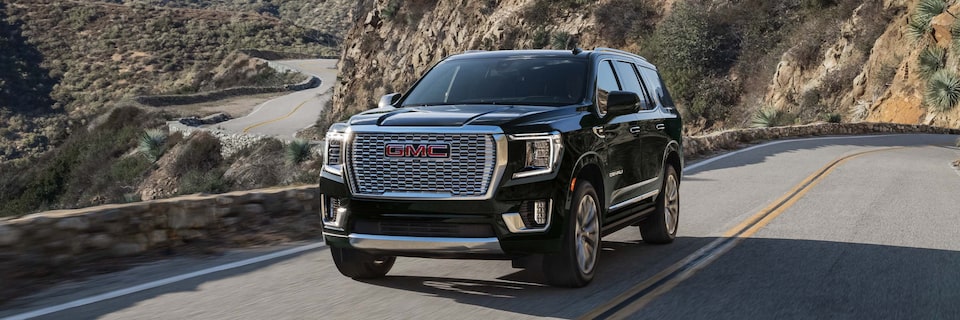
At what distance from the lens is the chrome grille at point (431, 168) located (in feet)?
20.9

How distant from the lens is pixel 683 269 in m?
7.89

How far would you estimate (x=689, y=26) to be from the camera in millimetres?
50312

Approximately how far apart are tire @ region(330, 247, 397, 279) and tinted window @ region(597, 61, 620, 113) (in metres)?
2.06

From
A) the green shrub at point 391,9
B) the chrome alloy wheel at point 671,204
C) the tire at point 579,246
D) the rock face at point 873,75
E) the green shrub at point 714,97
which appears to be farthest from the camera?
the green shrub at point 391,9

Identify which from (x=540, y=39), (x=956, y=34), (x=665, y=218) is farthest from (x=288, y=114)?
(x=665, y=218)

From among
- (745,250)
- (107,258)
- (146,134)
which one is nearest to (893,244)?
(745,250)

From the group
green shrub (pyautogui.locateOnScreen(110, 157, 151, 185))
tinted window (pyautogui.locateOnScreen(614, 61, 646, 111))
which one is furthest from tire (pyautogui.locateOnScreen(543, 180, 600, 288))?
green shrub (pyautogui.locateOnScreen(110, 157, 151, 185))

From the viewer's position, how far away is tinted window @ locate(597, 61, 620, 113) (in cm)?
778

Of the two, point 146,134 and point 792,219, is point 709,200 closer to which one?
point 792,219

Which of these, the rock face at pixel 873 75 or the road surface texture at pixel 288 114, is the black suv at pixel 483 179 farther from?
the rock face at pixel 873 75

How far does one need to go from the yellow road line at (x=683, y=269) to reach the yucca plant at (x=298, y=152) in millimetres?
21743

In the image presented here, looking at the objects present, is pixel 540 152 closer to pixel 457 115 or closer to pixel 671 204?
pixel 457 115

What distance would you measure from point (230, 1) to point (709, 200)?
152118 millimetres

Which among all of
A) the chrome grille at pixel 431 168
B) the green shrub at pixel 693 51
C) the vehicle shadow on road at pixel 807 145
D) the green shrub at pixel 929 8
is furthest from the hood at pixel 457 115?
the green shrub at pixel 693 51
